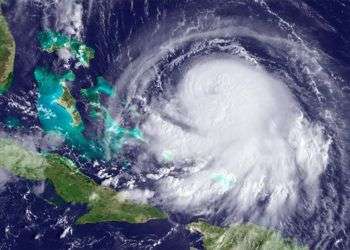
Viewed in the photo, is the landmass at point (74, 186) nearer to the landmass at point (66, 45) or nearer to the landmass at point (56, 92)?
the landmass at point (56, 92)

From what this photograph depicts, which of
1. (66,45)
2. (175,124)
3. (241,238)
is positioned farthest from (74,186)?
(241,238)

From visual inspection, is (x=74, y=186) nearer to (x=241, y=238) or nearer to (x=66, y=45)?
(x=66, y=45)

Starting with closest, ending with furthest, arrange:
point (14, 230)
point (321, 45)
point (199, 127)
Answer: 1. point (14, 230)
2. point (199, 127)
3. point (321, 45)

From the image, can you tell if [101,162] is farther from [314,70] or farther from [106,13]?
[314,70]

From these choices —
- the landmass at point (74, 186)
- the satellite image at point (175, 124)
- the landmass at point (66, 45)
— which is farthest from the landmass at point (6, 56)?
the landmass at point (74, 186)

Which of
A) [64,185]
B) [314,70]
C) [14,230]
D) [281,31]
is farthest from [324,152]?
[14,230]

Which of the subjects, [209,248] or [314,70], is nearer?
[209,248]
